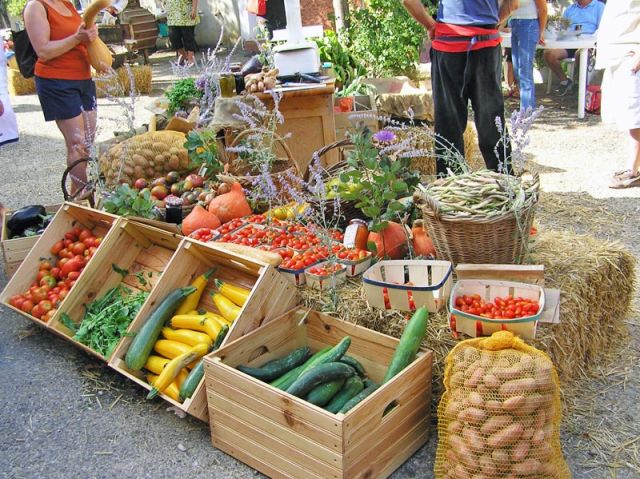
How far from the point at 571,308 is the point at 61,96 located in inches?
167

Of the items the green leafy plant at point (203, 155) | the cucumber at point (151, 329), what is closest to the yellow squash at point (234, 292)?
the cucumber at point (151, 329)

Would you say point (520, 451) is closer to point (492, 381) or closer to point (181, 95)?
point (492, 381)

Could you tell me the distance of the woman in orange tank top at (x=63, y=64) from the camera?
5242 millimetres

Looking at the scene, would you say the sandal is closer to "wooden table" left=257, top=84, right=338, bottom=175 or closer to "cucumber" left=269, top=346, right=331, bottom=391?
"wooden table" left=257, top=84, right=338, bottom=175

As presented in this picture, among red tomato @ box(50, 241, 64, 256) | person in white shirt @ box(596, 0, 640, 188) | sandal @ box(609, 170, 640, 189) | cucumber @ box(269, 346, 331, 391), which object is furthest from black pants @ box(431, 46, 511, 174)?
red tomato @ box(50, 241, 64, 256)

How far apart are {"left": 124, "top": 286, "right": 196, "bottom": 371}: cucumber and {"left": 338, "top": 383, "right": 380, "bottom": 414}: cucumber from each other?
114cm

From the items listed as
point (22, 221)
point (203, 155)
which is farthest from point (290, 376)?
point (22, 221)

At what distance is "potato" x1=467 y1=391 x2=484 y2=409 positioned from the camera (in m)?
2.47

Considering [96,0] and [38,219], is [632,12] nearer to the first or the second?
[96,0]

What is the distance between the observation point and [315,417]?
8.09 ft

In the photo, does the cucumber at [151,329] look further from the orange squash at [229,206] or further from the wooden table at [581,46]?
the wooden table at [581,46]

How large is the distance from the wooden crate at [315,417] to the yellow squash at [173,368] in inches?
11.0

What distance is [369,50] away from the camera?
8.27 metres

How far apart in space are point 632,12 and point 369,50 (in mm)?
3485
